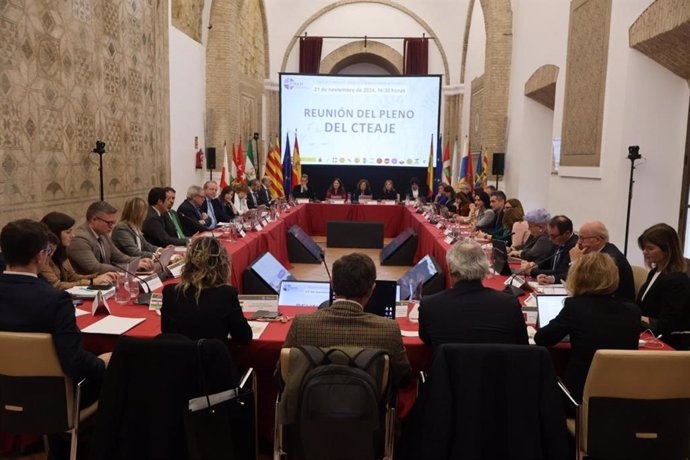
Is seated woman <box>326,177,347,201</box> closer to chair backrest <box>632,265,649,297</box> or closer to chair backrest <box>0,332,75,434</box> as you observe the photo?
chair backrest <box>632,265,649,297</box>

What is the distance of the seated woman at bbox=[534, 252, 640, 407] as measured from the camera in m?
2.28

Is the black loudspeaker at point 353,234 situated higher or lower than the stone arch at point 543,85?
lower

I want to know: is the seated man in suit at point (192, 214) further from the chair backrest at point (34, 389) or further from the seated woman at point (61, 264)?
the chair backrest at point (34, 389)

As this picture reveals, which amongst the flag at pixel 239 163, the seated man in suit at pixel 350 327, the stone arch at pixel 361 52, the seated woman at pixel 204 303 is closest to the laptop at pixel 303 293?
the seated woman at pixel 204 303

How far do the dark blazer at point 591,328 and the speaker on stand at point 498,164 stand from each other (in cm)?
878

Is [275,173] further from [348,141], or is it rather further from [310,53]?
[310,53]

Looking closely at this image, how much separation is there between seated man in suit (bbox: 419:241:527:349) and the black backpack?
517mm

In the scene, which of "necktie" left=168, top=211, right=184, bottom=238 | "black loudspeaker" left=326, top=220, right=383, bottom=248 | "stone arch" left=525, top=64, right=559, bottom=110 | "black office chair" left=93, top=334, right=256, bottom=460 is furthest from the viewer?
"black loudspeaker" left=326, top=220, right=383, bottom=248

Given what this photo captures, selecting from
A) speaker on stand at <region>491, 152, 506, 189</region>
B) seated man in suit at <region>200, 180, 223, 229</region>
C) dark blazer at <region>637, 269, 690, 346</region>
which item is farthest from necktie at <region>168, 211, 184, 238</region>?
speaker on stand at <region>491, 152, 506, 189</region>

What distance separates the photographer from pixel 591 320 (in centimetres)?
230

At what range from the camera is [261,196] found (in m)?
10.2

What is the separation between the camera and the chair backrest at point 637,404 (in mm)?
Result: 2021

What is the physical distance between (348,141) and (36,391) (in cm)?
1111

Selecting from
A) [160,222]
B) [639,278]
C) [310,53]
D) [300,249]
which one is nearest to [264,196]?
[300,249]
